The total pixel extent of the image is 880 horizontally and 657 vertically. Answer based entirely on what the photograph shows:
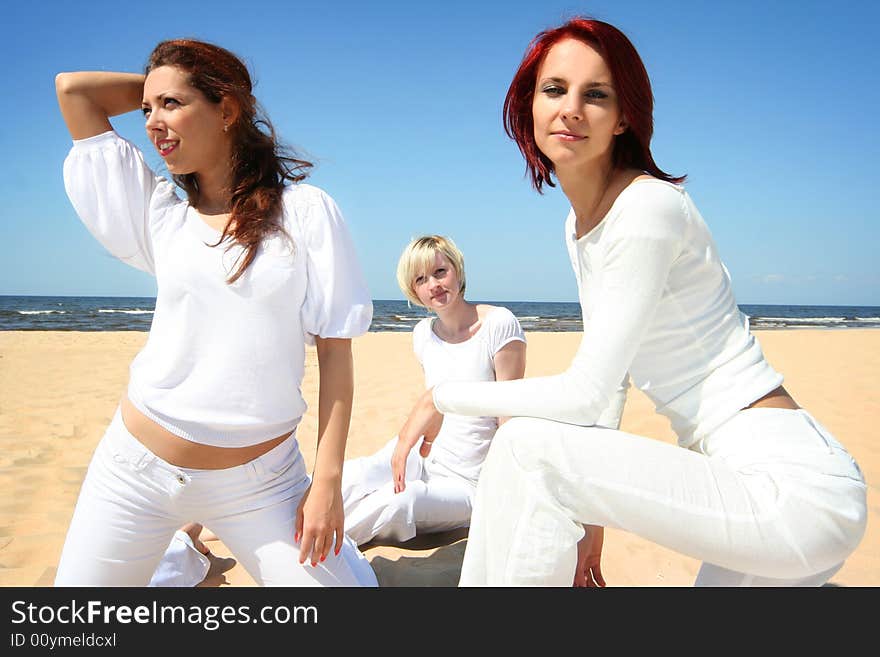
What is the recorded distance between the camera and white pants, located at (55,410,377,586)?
6.59 feet

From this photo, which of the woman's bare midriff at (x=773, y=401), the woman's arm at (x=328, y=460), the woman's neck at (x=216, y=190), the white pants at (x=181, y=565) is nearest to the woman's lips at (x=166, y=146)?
the woman's neck at (x=216, y=190)

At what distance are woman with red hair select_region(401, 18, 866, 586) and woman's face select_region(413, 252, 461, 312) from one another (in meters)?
1.58

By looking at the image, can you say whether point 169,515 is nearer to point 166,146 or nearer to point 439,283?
point 166,146

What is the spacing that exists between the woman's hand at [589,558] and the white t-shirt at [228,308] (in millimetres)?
968

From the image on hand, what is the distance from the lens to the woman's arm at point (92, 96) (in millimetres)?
2092

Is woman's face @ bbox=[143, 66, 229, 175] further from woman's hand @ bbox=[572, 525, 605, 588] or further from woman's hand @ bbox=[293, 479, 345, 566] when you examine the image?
woman's hand @ bbox=[572, 525, 605, 588]

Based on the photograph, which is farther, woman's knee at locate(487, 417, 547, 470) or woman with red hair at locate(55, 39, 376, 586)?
woman with red hair at locate(55, 39, 376, 586)

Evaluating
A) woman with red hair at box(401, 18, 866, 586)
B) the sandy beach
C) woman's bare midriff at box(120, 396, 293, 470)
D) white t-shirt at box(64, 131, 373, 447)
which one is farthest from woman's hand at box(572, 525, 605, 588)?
woman's bare midriff at box(120, 396, 293, 470)

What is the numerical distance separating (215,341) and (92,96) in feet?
3.06

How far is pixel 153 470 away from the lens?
6.55 ft

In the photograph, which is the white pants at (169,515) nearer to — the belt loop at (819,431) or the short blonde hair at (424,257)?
the belt loop at (819,431)

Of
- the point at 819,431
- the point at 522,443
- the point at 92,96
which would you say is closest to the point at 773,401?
the point at 819,431

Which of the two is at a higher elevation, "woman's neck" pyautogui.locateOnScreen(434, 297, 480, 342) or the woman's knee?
the woman's knee

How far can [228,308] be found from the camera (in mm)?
1978
